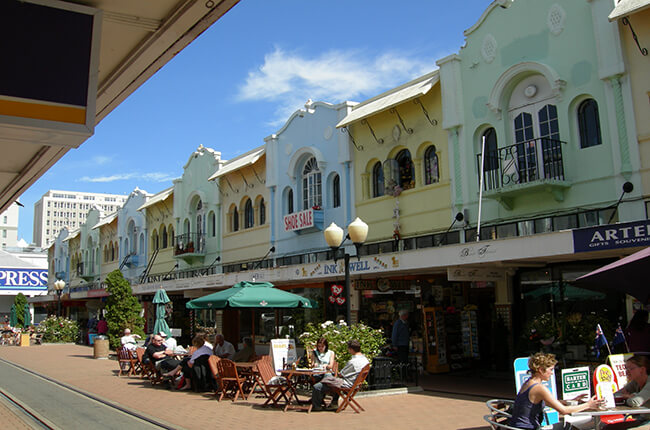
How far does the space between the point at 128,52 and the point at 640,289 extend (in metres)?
6.26

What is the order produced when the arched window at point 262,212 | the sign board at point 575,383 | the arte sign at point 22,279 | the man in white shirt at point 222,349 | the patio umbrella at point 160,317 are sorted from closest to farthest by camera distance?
1. the sign board at point 575,383
2. the man in white shirt at point 222,349
3. the patio umbrella at point 160,317
4. the arched window at point 262,212
5. the arte sign at point 22,279

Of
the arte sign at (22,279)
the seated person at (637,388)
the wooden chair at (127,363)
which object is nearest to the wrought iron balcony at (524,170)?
the seated person at (637,388)

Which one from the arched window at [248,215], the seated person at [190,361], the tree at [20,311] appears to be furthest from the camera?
the tree at [20,311]

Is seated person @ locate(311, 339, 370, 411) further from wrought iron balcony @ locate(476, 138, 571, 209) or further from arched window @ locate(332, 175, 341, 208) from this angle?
arched window @ locate(332, 175, 341, 208)

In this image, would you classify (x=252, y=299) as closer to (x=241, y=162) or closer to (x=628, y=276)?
(x=628, y=276)

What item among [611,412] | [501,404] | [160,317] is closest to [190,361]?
[501,404]

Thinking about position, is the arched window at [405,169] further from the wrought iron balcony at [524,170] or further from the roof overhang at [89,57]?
the roof overhang at [89,57]

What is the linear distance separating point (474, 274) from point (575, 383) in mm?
8188

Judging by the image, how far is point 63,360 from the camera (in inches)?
877

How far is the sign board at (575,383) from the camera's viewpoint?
261 inches

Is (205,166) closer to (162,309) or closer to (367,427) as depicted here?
(162,309)

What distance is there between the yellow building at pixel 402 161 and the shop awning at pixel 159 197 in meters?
15.8

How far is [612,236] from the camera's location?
1091cm

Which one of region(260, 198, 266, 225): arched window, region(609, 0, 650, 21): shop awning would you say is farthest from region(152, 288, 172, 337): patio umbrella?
region(609, 0, 650, 21): shop awning
